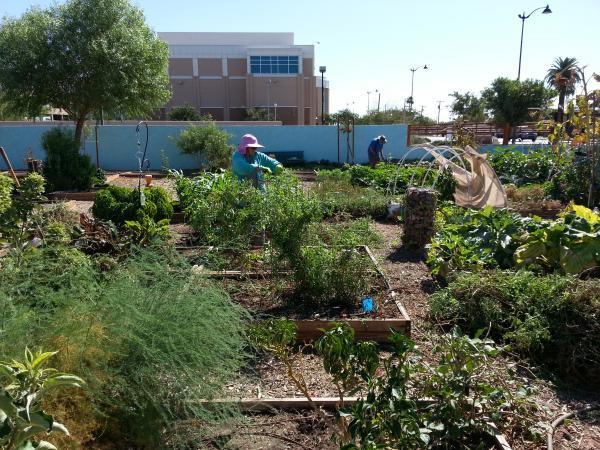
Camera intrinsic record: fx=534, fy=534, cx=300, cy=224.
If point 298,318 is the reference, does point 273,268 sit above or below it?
above

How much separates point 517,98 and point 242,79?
32.1m

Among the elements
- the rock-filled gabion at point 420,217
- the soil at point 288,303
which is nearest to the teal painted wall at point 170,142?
the rock-filled gabion at point 420,217

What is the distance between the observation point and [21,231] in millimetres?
4770

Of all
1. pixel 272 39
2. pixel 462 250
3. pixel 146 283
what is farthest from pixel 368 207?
pixel 272 39

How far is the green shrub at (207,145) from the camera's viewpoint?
19.4m

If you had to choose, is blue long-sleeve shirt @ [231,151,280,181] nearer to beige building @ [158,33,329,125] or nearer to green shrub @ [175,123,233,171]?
green shrub @ [175,123,233,171]

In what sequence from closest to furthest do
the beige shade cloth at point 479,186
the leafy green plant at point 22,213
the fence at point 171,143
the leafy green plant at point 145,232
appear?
the leafy green plant at point 22,213
the leafy green plant at point 145,232
the beige shade cloth at point 479,186
the fence at point 171,143

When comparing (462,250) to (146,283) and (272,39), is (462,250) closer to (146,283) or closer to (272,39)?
(146,283)

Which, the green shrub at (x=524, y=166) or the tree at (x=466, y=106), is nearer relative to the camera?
the green shrub at (x=524, y=166)

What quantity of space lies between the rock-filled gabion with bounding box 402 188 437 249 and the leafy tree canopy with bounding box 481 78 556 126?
30.3 m

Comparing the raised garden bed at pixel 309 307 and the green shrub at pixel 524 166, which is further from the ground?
the green shrub at pixel 524 166

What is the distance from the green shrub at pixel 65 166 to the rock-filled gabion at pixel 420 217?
9871 mm

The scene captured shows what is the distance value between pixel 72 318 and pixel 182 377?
614mm

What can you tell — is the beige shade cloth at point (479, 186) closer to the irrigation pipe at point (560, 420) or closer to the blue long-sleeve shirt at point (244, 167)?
the blue long-sleeve shirt at point (244, 167)
